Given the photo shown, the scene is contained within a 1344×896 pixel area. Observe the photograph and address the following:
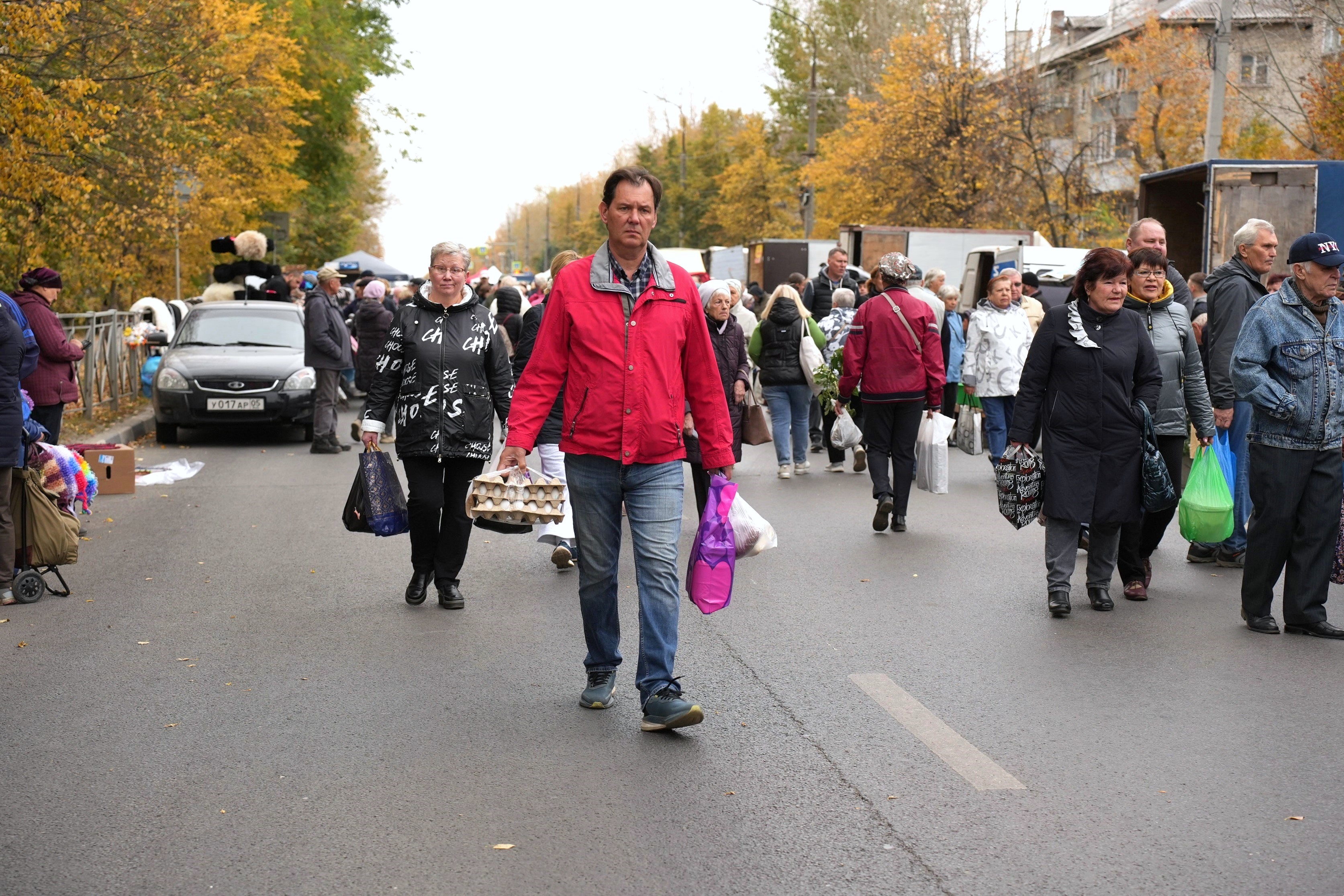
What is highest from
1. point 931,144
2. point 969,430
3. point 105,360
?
point 931,144

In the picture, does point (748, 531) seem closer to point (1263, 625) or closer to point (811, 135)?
point (1263, 625)

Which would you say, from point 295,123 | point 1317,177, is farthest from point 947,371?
point 295,123

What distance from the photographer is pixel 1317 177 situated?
53.9 ft

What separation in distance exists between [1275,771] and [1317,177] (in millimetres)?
13171

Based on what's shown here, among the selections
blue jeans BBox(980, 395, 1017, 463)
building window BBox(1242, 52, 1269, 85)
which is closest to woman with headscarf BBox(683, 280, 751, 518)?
blue jeans BBox(980, 395, 1017, 463)

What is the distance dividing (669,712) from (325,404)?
39.4ft

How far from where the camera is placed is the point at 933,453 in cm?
1091

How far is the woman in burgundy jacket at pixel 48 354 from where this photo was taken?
984 centimetres

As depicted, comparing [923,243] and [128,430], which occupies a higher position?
[923,243]

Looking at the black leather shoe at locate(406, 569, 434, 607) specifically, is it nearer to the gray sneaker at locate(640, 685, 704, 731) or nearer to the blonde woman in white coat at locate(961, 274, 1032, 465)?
the gray sneaker at locate(640, 685, 704, 731)

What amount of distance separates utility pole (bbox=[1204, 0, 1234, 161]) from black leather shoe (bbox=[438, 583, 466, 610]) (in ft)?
55.7

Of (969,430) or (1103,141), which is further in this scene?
(1103,141)

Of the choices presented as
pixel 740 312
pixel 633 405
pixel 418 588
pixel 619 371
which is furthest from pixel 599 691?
pixel 740 312

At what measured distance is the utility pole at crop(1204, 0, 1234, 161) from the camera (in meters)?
21.6
